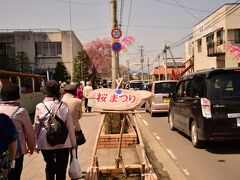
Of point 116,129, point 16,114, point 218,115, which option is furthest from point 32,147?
point 116,129

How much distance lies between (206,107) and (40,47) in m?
50.3

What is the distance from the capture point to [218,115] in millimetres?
8180

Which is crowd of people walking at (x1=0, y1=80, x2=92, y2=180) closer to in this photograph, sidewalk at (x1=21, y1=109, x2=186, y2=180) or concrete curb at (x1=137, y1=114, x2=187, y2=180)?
sidewalk at (x1=21, y1=109, x2=186, y2=180)

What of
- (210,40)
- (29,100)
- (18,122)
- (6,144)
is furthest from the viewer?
(210,40)

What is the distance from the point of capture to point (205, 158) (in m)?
8.03

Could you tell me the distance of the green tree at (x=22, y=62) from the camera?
52438mm

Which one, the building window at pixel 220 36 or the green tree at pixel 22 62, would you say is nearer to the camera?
the building window at pixel 220 36

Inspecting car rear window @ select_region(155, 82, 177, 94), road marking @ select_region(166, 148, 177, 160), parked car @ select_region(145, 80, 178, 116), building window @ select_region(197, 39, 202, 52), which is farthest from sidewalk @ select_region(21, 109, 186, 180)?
building window @ select_region(197, 39, 202, 52)

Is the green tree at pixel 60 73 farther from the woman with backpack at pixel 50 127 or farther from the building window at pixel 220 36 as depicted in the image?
the woman with backpack at pixel 50 127

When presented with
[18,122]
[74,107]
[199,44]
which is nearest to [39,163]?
[74,107]

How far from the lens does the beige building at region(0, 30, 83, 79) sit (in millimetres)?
54906

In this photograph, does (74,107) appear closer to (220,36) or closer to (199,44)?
(220,36)

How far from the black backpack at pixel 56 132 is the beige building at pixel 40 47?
5040 cm

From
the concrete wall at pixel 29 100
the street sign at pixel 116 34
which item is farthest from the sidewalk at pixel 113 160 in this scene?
the concrete wall at pixel 29 100
